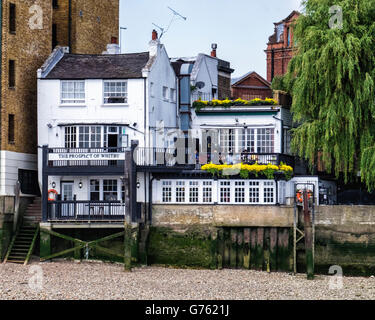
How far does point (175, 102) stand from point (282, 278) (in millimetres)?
13360

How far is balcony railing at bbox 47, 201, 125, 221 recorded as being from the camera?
174 feet

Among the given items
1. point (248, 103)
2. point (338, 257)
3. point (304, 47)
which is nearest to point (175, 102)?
point (248, 103)

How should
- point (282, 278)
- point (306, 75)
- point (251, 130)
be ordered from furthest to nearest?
1. point (251, 130)
2. point (306, 75)
3. point (282, 278)

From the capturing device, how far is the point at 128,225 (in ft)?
168

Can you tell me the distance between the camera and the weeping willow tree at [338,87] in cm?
5219

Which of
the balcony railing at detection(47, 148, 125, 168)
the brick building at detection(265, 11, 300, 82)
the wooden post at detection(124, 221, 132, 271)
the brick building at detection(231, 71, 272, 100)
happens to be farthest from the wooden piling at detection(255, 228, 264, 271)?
Result: the brick building at detection(265, 11, 300, 82)

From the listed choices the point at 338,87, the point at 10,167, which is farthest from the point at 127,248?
the point at 338,87

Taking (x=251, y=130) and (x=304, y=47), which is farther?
(x=251, y=130)

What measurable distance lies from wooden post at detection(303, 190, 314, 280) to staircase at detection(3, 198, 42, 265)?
43.3ft

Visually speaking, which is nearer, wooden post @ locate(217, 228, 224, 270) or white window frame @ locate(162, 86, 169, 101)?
wooden post @ locate(217, 228, 224, 270)

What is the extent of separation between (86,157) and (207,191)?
6.26 metres

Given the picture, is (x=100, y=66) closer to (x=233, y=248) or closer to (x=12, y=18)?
(x=12, y=18)

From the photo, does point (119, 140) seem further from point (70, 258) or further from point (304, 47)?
point (304, 47)

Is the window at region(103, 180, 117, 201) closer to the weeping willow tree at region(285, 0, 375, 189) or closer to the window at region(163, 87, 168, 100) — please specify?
the window at region(163, 87, 168, 100)
